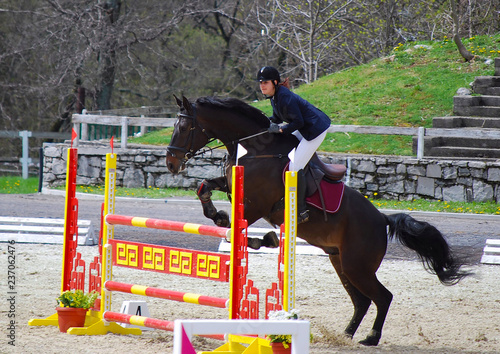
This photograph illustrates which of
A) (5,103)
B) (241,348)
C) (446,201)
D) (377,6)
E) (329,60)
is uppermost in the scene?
(377,6)

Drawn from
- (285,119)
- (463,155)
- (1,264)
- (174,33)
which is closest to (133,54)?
(174,33)

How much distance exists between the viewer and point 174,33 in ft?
81.5

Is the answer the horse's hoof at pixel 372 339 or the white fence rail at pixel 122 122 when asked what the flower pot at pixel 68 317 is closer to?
the horse's hoof at pixel 372 339

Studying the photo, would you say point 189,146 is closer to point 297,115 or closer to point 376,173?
point 297,115

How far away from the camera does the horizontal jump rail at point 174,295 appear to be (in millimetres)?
4262

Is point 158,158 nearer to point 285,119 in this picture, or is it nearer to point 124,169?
point 124,169

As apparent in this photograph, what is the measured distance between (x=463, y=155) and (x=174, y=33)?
14.5m

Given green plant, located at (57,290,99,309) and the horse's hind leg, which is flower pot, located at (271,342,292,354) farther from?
green plant, located at (57,290,99,309)

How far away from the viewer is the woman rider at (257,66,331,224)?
503 centimetres

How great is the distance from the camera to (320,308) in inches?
233

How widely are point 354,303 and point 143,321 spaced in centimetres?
171

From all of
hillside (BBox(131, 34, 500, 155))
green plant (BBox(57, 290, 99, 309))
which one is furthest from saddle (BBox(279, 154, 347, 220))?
hillside (BBox(131, 34, 500, 155))

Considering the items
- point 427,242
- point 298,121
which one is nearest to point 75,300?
point 298,121

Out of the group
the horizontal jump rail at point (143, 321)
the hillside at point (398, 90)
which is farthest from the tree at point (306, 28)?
the horizontal jump rail at point (143, 321)
